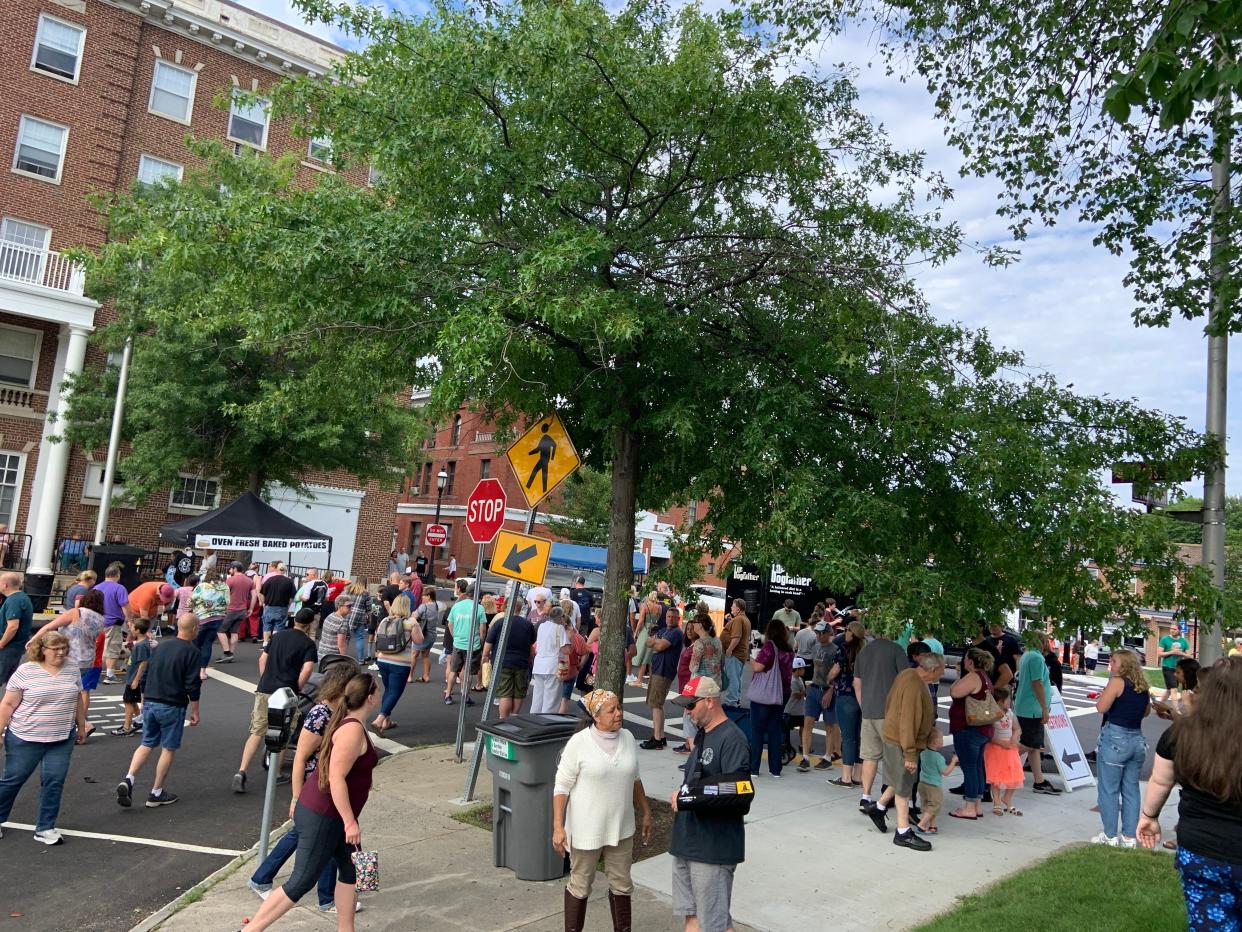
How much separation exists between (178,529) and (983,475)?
16.7 meters

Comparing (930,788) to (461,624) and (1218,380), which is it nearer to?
(1218,380)

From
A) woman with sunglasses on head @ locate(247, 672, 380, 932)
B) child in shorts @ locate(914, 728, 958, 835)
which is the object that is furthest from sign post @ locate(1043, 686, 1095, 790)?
woman with sunglasses on head @ locate(247, 672, 380, 932)

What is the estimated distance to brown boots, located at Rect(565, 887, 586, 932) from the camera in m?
5.05

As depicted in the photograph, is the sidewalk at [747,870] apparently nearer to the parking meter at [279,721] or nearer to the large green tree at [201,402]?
the parking meter at [279,721]

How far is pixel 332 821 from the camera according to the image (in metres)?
4.91

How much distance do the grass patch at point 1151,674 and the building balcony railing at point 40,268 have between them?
102ft

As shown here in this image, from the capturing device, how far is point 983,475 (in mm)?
6547

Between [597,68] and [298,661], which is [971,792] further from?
[597,68]

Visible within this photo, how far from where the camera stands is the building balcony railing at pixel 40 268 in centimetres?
2364

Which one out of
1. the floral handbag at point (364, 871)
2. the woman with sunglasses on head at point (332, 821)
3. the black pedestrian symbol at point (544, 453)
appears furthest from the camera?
the black pedestrian symbol at point (544, 453)

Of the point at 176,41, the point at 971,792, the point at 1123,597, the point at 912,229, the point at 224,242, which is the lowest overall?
the point at 971,792

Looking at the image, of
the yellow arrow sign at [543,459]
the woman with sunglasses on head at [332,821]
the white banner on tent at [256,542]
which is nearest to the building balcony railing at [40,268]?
the white banner on tent at [256,542]

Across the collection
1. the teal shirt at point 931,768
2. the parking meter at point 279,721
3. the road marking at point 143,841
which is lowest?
the road marking at point 143,841

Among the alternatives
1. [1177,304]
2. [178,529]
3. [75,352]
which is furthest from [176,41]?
[1177,304]
